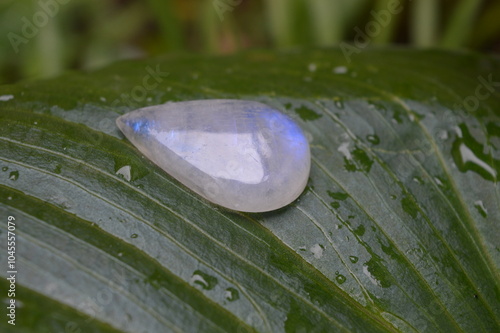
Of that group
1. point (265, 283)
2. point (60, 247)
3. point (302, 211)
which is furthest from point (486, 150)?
point (60, 247)

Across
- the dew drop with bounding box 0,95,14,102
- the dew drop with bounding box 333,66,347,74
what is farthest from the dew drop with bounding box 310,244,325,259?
the dew drop with bounding box 0,95,14,102

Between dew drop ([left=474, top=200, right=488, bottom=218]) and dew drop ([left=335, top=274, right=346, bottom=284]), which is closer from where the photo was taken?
dew drop ([left=335, top=274, right=346, bottom=284])

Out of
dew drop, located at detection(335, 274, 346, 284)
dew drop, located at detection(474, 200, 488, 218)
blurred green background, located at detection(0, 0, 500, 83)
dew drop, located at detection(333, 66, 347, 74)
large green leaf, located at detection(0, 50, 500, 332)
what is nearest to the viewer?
large green leaf, located at detection(0, 50, 500, 332)

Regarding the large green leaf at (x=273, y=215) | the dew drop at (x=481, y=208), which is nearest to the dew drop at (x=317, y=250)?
the large green leaf at (x=273, y=215)

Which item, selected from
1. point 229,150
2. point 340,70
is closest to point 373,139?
point 340,70

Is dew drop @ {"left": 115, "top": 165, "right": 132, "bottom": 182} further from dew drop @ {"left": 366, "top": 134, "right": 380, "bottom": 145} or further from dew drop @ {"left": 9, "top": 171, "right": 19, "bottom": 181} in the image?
dew drop @ {"left": 366, "top": 134, "right": 380, "bottom": 145}

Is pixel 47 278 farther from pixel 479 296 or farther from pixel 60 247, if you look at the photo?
pixel 479 296

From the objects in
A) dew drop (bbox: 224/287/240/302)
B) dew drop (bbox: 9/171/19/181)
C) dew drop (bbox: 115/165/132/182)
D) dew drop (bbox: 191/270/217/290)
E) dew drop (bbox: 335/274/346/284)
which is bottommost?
dew drop (bbox: 335/274/346/284)

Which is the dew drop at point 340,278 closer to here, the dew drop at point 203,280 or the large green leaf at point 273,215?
the large green leaf at point 273,215

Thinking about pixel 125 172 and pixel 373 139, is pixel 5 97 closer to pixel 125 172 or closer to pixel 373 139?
pixel 125 172
